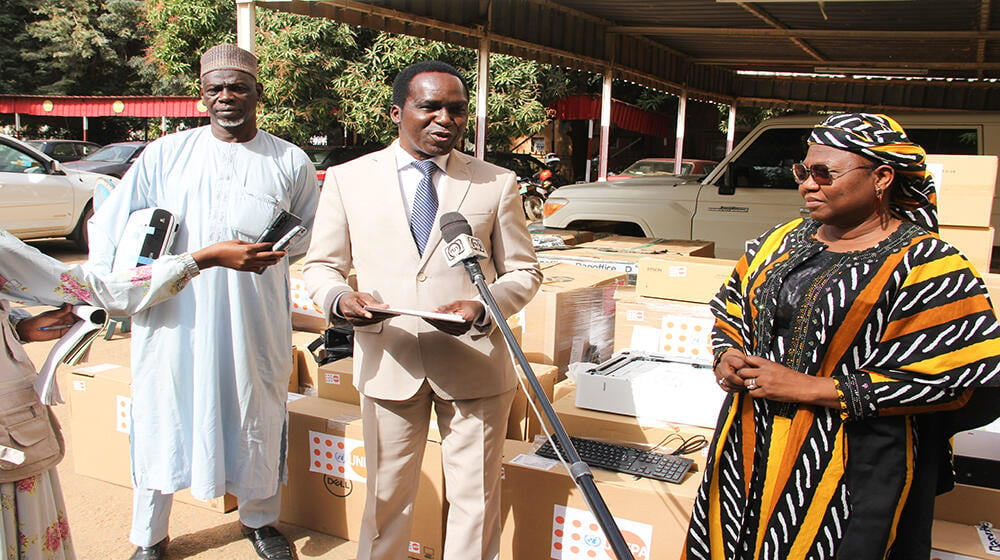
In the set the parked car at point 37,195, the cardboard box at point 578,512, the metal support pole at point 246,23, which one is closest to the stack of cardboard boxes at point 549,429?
the cardboard box at point 578,512

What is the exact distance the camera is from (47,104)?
24.4m

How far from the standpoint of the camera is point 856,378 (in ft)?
6.16

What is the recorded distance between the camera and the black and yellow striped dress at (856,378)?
1826mm

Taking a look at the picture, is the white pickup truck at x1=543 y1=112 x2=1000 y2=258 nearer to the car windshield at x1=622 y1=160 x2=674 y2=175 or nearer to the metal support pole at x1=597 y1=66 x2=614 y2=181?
the metal support pole at x1=597 y1=66 x2=614 y2=181

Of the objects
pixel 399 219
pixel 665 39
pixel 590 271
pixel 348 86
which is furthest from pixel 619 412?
pixel 348 86

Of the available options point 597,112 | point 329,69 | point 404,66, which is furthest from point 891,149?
point 597,112

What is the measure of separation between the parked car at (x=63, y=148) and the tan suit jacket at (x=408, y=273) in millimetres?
18629

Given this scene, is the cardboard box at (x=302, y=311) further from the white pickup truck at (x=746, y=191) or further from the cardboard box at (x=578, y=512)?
the white pickup truck at (x=746, y=191)

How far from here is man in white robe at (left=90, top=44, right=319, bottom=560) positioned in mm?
2918

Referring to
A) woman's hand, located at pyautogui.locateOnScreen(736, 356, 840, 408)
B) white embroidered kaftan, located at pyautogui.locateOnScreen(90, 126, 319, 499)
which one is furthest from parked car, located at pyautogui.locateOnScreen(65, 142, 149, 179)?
woman's hand, located at pyautogui.locateOnScreen(736, 356, 840, 408)

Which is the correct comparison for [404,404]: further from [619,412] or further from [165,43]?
[165,43]

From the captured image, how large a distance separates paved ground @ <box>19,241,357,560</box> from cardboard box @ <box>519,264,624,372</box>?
1.60m

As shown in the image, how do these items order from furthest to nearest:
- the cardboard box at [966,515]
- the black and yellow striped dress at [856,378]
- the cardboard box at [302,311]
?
1. the cardboard box at [302,311]
2. the cardboard box at [966,515]
3. the black and yellow striped dress at [856,378]

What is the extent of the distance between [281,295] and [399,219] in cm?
97
